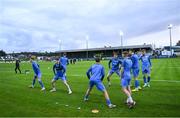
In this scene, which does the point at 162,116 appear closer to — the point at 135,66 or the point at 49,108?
the point at 49,108

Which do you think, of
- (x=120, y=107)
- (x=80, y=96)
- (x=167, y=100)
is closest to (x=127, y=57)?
(x=120, y=107)

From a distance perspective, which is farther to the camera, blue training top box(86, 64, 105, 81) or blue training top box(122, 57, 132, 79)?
blue training top box(86, 64, 105, 81)

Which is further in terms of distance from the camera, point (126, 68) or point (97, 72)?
point (97, 72)

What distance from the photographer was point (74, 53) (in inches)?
5782

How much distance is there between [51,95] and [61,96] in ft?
2.20

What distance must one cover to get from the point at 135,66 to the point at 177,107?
532 cm

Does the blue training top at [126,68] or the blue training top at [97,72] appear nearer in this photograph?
the blue training top at [126,68]

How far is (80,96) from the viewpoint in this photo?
16078 millimetres

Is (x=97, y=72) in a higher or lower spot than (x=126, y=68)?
lower

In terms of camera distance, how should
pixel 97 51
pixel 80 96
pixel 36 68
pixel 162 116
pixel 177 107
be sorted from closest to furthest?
1. pixel 162 116
2. pixel 177 107
3. pixel 80 96
4. pixel 36 68
5. pixel 97 51

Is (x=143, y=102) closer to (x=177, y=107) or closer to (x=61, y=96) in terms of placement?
(x=177, y=107)

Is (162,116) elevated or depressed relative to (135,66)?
depressed

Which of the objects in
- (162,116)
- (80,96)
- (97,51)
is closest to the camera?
(162,116)

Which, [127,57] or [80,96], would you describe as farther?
[80,96]
